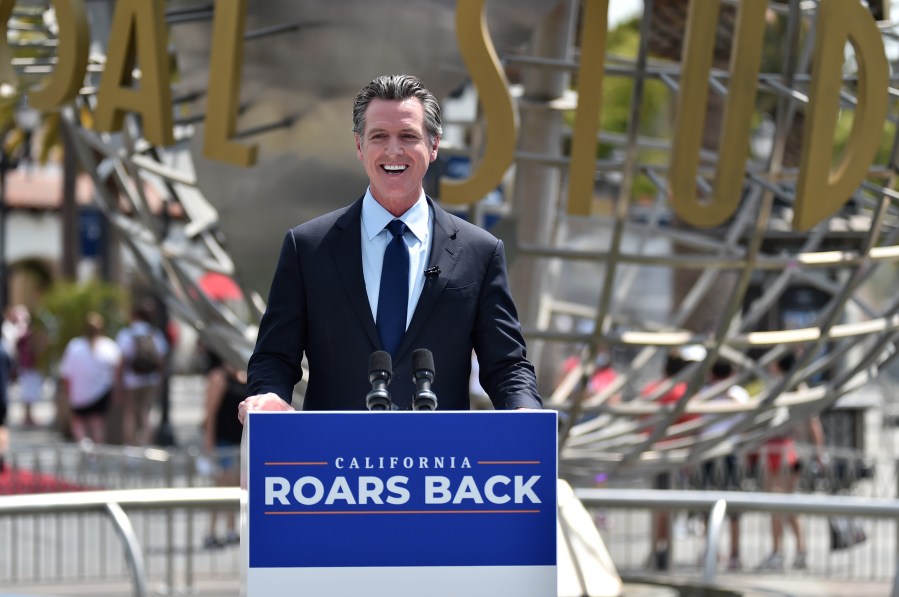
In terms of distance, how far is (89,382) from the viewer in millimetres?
13531

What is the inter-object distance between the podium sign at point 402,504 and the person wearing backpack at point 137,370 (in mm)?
12351

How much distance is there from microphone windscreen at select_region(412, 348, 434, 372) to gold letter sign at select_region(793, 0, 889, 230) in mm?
2377

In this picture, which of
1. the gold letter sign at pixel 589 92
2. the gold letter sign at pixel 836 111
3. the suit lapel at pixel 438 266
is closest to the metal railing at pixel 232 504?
the gold letter sign at pixel 836 111

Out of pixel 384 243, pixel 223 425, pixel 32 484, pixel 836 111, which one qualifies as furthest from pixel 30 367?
pixel 384 243

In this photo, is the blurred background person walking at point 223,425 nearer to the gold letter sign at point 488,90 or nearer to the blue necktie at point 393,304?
the gold letter sign at point 488,90

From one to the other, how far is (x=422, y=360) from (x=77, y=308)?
15.5 metres

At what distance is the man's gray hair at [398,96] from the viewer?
2578 mm

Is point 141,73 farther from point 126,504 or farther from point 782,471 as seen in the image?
point 782,471

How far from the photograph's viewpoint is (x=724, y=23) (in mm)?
Answer: 10195

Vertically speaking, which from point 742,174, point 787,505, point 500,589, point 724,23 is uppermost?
point 724,23

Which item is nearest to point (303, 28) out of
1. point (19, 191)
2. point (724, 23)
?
point (724, 23)

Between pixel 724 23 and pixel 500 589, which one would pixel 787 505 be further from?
pixel 724 23

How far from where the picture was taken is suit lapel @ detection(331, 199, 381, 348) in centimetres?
265

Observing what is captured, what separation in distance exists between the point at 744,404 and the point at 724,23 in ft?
17.6
